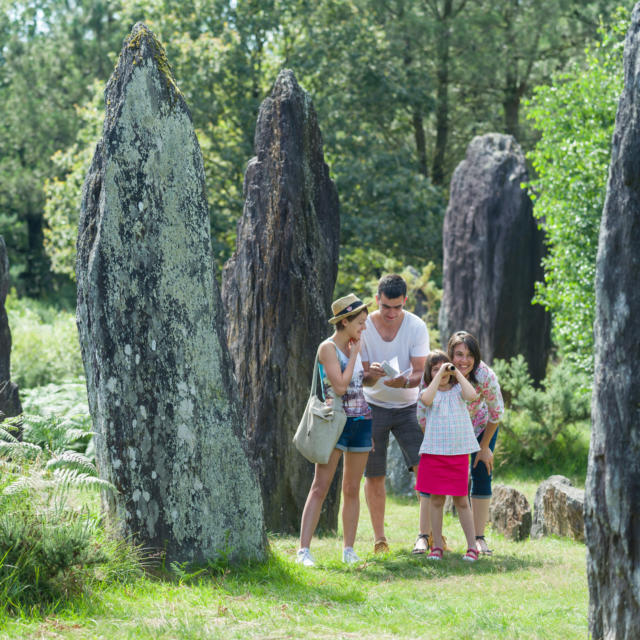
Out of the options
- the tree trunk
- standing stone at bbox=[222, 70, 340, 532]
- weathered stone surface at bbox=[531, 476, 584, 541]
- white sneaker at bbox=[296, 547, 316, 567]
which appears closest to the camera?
white sneaker at bbox=[296, 547, 316, 567]

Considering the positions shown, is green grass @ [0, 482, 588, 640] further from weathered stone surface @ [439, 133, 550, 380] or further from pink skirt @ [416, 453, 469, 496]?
weathered stone surface @ [439, 133, 550, 380]

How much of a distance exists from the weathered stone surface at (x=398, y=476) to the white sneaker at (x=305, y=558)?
5.32m

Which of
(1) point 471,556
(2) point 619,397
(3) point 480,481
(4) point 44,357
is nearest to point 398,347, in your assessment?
(3) point 480,481

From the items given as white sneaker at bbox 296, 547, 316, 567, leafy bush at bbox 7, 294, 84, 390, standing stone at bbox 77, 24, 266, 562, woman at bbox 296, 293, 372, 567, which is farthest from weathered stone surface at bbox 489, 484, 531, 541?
leafy bush at bbox 7, 294, 84, 390

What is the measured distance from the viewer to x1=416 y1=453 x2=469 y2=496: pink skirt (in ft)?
20.9

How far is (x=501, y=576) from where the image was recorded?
597cm

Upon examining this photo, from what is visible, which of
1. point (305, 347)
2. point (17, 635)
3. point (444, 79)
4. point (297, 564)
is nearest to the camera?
point (17, 635)

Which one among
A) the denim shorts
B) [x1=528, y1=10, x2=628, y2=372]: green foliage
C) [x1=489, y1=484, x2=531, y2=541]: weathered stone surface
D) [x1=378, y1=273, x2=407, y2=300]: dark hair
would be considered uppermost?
[x1=528, y1=10, x2=628, y2=372]: green foliage

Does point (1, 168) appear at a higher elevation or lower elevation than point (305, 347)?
higher

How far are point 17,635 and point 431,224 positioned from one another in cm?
1756

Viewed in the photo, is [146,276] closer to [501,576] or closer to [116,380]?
[116,380]

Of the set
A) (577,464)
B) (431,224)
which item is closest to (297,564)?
(577,464)

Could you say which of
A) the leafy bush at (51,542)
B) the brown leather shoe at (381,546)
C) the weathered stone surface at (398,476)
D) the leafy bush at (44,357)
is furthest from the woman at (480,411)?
the leafy bush at (44,357)

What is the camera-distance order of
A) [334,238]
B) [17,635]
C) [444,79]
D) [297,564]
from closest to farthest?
[17,635] → [297,564] → [334,238] → [444,79]
